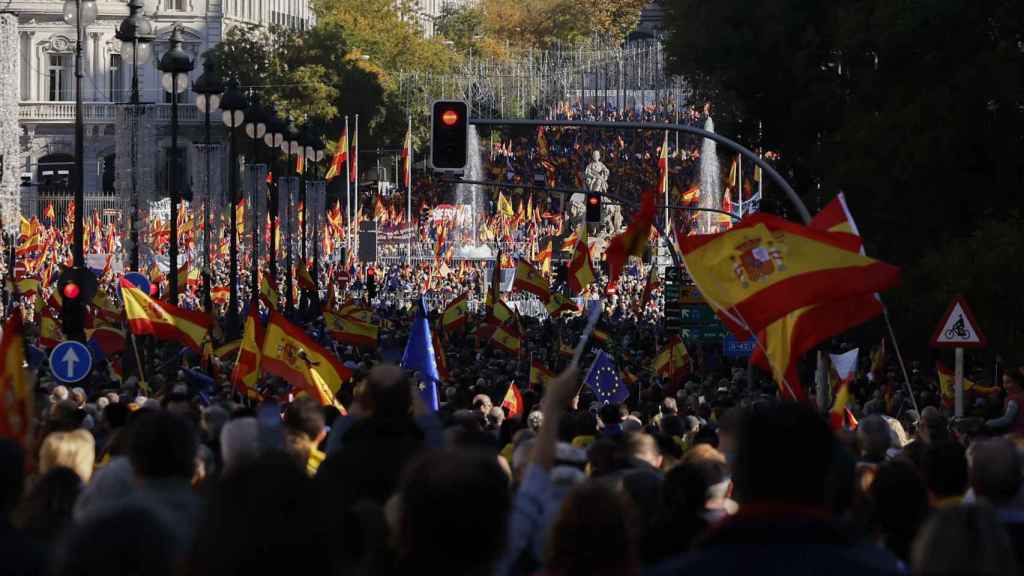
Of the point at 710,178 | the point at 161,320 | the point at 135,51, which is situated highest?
the point at 135,51

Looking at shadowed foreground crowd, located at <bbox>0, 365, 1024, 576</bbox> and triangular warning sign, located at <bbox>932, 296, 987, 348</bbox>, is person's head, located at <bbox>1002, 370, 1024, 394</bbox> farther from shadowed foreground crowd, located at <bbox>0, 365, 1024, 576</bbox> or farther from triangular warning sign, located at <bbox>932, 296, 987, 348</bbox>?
shadowed foreground crowd, located at <bbox>0, 365, 1024, 576</bbox>

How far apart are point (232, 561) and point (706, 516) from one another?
3.65 meters

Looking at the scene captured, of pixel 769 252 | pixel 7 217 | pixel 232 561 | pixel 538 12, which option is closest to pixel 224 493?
pixel 232 561

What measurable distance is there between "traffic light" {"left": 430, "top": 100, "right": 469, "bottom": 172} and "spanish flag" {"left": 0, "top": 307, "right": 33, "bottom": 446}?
50.3 feet

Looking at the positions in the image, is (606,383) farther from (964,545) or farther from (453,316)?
(453,316)

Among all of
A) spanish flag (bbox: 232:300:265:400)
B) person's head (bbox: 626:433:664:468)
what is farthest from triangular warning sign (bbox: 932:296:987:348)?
person's head (bbox: 626:433:664:468)

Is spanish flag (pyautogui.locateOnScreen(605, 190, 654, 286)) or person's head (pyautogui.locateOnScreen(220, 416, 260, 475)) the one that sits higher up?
spanish flag (pyautogui.locateOnScreen(605, 190, 654, 286))

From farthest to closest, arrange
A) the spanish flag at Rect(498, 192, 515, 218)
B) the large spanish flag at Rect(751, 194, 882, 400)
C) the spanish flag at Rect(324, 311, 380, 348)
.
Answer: the spanish flag at Rect(498, 192, 515, 218), the spanish flag at Rect(324, 311, 380, 348), the large spanish flag at Rect(751, 194, 882, 400)

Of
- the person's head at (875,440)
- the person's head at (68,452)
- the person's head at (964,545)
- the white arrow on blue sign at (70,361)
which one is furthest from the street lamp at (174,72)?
the person's head at (964,545)

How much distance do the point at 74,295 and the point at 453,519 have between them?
21.3 metres

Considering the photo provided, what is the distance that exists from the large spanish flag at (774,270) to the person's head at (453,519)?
24.1 feet

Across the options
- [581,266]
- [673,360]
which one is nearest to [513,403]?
[673,360]

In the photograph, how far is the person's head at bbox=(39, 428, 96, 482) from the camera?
8.20 metres

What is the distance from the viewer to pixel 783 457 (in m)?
5.09
